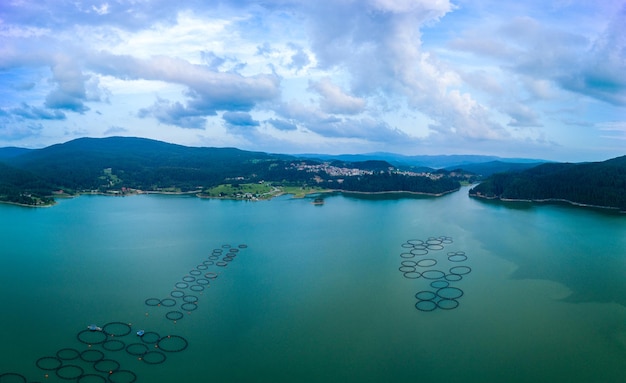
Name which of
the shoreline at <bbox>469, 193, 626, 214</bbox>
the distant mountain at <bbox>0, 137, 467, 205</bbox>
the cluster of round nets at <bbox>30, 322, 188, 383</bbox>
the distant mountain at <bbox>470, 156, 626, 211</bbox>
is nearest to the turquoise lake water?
the cluster of round nets at <bbox>30, 322, 188, 383</bbox>

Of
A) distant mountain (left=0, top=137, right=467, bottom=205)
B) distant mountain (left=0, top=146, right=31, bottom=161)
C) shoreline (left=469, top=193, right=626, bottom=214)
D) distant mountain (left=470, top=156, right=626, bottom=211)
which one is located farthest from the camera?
distant mountain (left=0, top=146, right=31, bottom=161)

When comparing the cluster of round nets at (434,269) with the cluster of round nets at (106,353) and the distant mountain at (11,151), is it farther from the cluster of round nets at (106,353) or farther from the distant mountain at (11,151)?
the distant mountain at (11,151)

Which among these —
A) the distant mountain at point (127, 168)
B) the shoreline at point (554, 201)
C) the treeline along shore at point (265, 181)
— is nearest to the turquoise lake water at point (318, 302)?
the shoreline at point (554, 201)

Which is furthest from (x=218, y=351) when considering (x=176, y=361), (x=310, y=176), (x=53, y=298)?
(x=310, y=176)

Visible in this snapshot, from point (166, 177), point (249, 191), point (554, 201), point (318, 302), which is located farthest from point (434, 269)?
point (166, 177)

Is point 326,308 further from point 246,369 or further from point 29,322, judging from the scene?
point 29,322

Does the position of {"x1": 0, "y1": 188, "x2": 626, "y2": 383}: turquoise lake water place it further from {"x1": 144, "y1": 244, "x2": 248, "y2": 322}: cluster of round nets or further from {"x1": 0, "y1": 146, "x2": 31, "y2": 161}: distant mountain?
{"x1": 0, "y1": 146, "x2": 31, "y2": 161}: distant mountain
